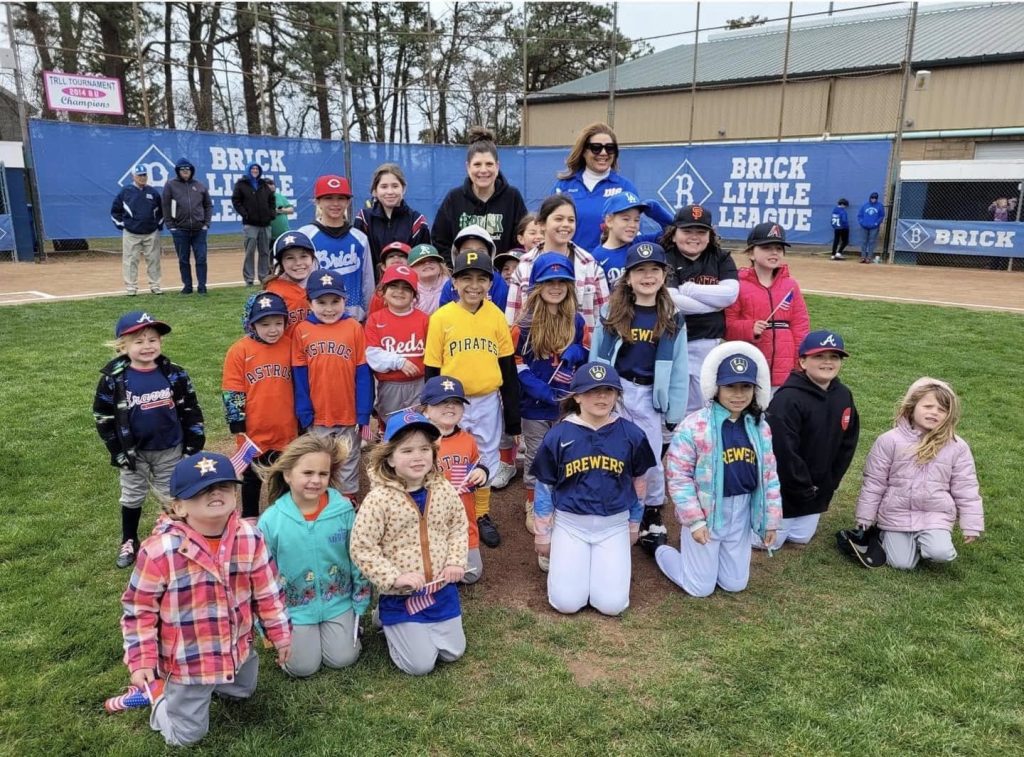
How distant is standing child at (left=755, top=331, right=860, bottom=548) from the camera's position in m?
3.96

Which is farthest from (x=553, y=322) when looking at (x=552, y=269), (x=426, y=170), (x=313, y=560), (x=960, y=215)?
Answer: (x=960, y=215)

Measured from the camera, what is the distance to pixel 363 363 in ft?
13.6

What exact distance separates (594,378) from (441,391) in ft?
2.44

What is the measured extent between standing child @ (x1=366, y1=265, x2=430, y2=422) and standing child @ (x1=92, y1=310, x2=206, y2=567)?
1052mm

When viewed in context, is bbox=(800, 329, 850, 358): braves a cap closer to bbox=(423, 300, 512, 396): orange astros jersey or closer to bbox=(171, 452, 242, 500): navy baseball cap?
bbox=(423, 300, 512, 396): orange astros jersey

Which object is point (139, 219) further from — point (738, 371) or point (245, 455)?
point (738, 371)

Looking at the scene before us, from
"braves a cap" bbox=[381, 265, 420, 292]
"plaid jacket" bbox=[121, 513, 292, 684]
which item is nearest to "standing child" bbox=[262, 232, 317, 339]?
"braves a cap" bbox=[381, 265, 420, 292]

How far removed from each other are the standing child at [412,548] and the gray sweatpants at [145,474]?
1280mm

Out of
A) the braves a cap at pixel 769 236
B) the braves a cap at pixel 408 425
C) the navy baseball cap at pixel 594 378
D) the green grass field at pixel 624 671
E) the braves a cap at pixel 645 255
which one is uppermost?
the braves a cap at pixel 769 236

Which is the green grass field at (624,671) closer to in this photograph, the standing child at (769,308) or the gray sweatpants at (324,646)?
the gray sweatpants at (324,646)

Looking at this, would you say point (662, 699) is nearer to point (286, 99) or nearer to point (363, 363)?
point (363, 363)

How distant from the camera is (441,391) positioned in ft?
11.7

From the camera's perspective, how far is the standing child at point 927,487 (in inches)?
150

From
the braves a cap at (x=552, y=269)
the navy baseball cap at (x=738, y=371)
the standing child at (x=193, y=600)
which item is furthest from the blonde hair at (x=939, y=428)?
the standing child at (x=193, y=600)
